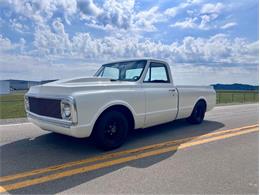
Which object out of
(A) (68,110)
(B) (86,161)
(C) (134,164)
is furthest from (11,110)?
(C) (134,164)

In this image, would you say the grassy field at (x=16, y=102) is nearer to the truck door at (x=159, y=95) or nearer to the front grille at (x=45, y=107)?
the front grille at (x=45, y=107)

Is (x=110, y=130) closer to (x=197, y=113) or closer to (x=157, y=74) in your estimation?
(x=157, y=74)

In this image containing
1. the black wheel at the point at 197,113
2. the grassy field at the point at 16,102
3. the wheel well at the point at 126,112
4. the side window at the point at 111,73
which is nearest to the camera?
the wheel well at the point at 126,112

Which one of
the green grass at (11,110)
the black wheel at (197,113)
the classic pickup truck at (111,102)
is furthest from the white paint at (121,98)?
the green grass at (11,110)

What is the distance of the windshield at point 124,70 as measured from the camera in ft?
17.9

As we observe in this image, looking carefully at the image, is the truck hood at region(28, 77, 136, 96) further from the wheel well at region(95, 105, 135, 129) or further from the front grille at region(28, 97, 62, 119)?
the wheel well at region(95, 105, 135, 129)

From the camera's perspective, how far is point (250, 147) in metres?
4.92

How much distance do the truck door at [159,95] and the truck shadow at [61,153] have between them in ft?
1.62

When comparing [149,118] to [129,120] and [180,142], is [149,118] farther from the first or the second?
[180,142]

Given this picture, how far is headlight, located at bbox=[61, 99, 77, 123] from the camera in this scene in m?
3.86

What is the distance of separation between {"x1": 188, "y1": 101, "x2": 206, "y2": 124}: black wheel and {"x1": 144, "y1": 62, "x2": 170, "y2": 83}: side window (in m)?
1.69

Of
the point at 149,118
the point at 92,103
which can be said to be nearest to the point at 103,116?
the point at 92,103

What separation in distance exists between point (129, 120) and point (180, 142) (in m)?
1.27

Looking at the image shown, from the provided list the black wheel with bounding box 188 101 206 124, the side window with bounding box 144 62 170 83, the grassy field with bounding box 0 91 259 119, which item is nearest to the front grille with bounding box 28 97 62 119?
the side window with bounding box 144 62 170 83
